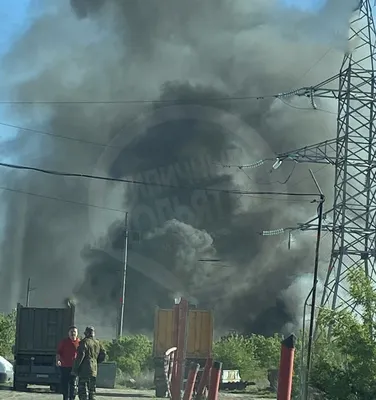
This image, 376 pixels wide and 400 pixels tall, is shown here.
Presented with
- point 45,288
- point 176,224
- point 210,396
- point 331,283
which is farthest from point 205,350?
point 45,288

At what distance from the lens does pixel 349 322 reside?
38.2 ft

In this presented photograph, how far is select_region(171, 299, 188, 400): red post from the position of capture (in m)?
13.2

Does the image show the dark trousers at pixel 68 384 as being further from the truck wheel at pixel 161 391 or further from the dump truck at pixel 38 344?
the truck wheel at pixel 161 391

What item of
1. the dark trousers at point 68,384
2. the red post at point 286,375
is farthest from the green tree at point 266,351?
the red post at point 286,375

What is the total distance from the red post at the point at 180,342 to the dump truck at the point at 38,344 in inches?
322

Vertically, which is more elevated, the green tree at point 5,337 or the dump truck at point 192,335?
the dump truck at point 192,335

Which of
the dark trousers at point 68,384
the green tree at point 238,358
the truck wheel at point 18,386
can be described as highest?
the dark trousers at point 68,384

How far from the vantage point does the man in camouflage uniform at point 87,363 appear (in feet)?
44.7

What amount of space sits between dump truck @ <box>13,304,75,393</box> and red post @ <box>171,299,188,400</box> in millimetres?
8166

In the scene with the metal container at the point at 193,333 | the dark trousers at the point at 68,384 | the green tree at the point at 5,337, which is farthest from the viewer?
the green tree at the point at 5,337

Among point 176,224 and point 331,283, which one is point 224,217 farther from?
point 331,283

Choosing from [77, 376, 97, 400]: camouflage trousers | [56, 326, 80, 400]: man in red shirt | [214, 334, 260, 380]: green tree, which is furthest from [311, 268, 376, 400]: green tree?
[214, 334, 260, 380]: green tree

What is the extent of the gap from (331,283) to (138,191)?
120 ft

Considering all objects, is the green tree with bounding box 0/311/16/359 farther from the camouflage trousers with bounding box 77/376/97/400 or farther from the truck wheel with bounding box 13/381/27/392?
the camouflage trousers with bounding box 77/376/97/400
